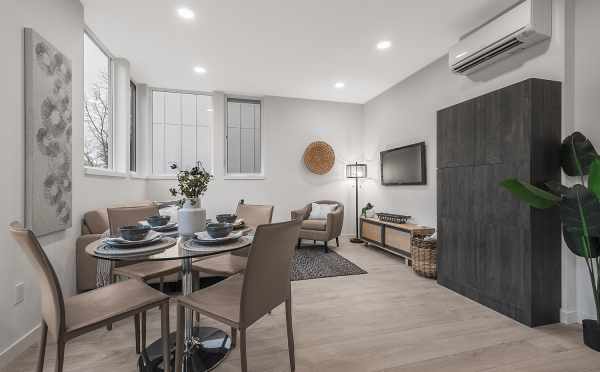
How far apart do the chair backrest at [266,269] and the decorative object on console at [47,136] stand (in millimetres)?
1737

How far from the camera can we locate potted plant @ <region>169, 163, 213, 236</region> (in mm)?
1697

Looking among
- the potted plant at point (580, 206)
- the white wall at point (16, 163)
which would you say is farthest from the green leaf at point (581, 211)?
the white wall at point (16, 163)

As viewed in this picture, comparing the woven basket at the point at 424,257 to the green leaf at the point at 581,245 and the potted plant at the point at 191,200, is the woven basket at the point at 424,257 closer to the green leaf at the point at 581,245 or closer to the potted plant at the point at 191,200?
the green leaf at the point at 581,245

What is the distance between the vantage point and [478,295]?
2549mm

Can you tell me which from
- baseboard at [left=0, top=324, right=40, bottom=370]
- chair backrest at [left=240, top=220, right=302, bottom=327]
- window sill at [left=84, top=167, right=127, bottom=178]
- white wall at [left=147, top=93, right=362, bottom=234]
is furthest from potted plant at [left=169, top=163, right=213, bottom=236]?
white wall at [left=147, top=93, right=362, bottom=234]

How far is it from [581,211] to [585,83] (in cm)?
107

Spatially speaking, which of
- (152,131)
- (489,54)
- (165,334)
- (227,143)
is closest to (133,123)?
(152,131)

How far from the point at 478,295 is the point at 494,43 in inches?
93.8

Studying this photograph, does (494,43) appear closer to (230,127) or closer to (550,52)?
(550,52)

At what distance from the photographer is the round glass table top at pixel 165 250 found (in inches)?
50.6

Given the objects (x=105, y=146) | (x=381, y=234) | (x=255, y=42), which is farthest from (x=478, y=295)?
(x=105, y=146)

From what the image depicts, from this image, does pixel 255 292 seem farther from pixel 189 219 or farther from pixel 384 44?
pixel 384 44

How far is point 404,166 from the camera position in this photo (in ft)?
14.1

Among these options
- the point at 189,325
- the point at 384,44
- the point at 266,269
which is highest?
the point at 384,44
